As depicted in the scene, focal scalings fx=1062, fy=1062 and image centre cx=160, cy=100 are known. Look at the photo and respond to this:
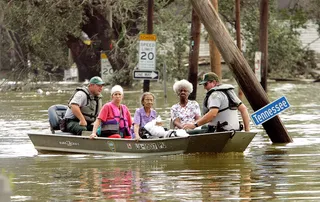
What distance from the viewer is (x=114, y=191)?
12742 millimetres

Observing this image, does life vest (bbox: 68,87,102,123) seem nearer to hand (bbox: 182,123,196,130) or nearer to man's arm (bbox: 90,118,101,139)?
man's arm (bbox: 90,118,101,139)

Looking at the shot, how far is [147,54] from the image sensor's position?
33312 mm

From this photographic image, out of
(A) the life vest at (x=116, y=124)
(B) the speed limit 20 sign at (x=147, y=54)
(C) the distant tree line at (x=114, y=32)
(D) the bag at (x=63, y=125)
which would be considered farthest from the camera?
(C) the distant tree line at (x=114, y=32)

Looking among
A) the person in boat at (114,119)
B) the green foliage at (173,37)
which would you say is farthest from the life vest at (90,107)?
the green foliage at (173,37)

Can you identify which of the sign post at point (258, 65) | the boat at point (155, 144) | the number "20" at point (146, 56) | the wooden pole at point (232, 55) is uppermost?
the wooden pole at point (232, 55)

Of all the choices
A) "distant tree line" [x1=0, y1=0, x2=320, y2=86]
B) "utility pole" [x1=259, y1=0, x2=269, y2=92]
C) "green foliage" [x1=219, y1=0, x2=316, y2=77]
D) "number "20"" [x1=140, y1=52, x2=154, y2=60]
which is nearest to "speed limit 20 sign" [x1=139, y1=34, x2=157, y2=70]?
"number "20"" [x1=140, y1=52, x2=154, y2=60]

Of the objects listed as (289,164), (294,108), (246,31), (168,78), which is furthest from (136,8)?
(289,164)

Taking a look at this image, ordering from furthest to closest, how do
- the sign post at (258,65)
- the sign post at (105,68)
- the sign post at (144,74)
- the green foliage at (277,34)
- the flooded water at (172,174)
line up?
1. the green foliage at (277,34)
2. the sign post at (105,68)
3. the sign post at (258,65)
4. the sign post at (144,74)
5. the flooded water at (172,174)

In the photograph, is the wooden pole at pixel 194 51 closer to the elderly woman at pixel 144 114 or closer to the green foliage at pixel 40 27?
the green foliage at pixel 40 27

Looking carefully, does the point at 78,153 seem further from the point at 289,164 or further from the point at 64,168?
the point at 289,164

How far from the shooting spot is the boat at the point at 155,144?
55.6 ft

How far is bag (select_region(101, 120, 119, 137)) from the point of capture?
18078 millimetres

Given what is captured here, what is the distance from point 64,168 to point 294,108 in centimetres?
1645

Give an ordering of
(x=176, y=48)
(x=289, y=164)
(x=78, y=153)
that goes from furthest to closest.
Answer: (x=176, y=48)
(x=78, y=153)
(x=289, y=164)
